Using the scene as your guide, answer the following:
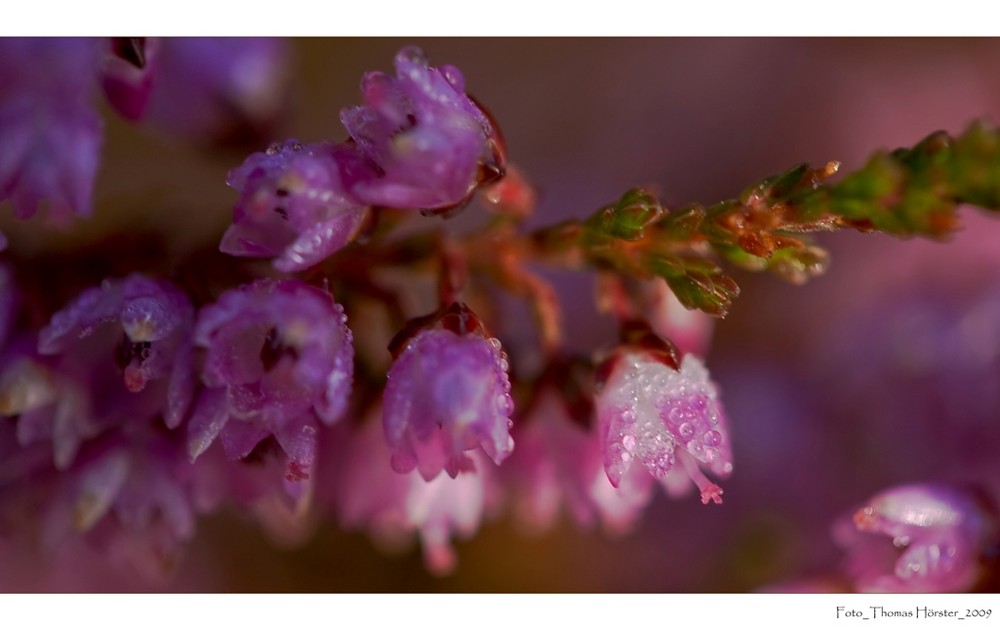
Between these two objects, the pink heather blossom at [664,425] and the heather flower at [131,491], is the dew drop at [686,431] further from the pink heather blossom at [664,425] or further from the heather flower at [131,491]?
the heather flower at [131,491]

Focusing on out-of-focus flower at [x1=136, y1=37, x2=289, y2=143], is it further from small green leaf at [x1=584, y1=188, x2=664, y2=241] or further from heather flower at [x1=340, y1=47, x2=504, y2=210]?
small green leaf at [x1=584, y1=188, x2=664, y2=241]

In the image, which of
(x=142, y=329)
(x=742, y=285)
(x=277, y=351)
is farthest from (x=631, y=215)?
(x=742, y=285)

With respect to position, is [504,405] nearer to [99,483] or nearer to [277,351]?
[277,351]

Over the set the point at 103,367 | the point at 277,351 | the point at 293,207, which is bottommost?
the point at 103,367

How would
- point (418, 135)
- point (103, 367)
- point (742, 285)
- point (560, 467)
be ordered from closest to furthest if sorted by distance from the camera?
point (418, 135) < point (103, 367) < point (560, 467) < point (742, 285)

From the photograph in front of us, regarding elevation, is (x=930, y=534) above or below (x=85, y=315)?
below

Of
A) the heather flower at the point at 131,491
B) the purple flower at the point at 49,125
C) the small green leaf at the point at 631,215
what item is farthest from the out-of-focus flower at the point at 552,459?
the purple flower at the point at 49,125

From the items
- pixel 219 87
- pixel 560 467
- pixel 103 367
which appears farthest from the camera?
pixel 219 87
